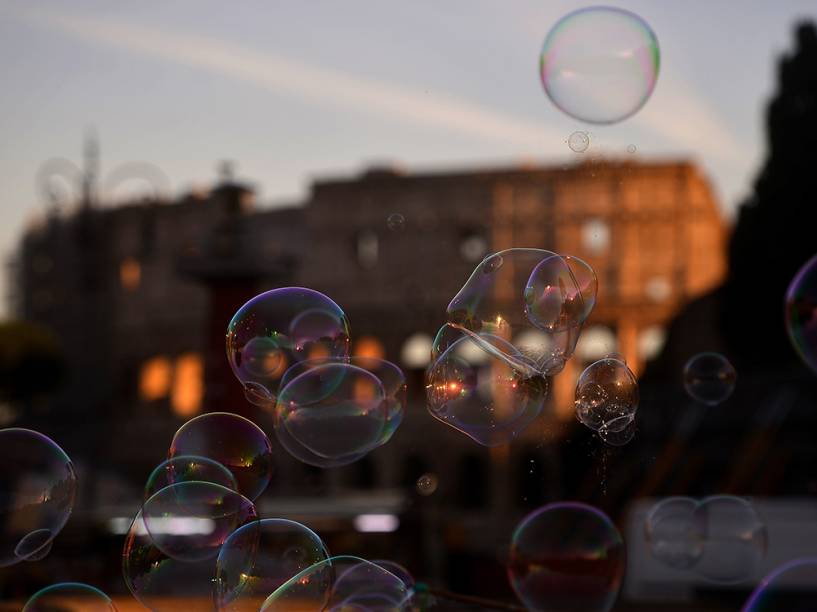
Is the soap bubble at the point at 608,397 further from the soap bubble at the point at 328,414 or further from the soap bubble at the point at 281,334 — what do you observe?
the soap bubble at the point at 281,334

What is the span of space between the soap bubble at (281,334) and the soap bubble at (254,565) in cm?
138

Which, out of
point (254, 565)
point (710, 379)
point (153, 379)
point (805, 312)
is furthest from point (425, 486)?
point (153, 379)

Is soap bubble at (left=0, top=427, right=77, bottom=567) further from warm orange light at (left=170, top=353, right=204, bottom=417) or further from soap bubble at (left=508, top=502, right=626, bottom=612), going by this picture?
warm orange light at (left=170, top=353, right=204, bottom=417)

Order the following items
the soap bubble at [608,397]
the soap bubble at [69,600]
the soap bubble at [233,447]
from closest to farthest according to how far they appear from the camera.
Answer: the soap bubble at [608,397] < the soap bubble at [69,600] < the soap bubble at [233,447]

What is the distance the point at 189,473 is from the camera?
7.29m

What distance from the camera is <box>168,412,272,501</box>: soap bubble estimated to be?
7598 millimetres

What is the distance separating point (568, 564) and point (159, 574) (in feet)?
6.90

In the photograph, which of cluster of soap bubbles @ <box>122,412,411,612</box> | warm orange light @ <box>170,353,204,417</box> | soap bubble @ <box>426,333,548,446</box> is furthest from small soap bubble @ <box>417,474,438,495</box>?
soap bubble @ <box>426,333,548,446</box>

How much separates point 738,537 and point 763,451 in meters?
13.8

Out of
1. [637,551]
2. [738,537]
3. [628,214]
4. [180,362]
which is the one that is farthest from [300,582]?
[180,362]

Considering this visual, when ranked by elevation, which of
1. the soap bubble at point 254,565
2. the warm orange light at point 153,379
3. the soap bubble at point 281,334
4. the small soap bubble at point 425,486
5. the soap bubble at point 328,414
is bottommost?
the warm orange light at point 153,379

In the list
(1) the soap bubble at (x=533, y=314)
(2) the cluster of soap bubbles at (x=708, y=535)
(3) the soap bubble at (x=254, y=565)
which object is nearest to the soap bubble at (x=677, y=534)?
(2) the cluster of soap bubbles at (x=708, y=535)

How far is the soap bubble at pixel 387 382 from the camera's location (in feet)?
25.7

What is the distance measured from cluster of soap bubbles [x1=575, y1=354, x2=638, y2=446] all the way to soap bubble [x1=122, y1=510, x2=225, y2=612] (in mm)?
2073
